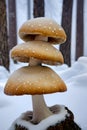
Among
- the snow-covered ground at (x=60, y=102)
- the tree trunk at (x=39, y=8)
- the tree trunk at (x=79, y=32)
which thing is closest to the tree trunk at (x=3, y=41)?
the tree trunk at (x=39, y=8)

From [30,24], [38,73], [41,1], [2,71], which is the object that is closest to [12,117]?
[38,73]

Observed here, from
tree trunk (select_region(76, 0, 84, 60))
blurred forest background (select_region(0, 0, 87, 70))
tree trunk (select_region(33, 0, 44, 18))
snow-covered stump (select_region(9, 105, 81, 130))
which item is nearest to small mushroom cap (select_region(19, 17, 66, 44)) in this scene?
snow-covered stump (select_region(9, 105, 81, 130))

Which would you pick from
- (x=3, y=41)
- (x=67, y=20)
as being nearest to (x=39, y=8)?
(x=67, y=20)

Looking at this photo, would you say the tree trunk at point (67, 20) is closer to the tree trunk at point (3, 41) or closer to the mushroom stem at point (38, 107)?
the tree trunk at point (3, 41)

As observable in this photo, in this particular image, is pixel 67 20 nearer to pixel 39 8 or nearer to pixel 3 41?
pixel 39 8

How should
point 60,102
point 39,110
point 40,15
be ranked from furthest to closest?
point 40,15
point 60,102
point 39,110

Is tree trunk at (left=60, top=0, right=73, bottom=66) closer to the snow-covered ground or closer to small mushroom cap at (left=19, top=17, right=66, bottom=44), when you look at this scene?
the snow-covered ground

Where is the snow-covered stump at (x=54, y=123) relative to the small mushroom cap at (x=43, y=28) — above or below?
below
